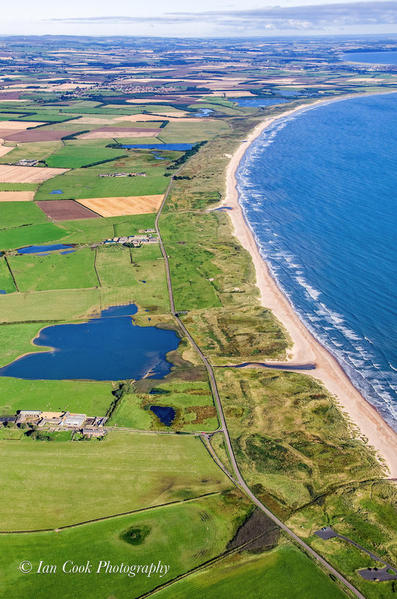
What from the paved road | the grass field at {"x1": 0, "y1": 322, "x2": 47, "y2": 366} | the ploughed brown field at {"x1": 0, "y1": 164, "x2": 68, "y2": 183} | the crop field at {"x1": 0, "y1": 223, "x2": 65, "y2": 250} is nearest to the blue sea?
the paved road

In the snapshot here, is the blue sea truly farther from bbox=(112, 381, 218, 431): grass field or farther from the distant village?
the distant village

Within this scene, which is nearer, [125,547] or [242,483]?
[125,547]

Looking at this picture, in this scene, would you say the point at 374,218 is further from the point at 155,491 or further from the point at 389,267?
the point at 155,491

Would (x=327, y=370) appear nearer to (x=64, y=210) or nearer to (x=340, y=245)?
(x=340, y=245)

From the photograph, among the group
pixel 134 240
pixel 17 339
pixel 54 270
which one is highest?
pixel 134 240

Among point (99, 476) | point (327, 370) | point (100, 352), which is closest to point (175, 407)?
point (99, 476)

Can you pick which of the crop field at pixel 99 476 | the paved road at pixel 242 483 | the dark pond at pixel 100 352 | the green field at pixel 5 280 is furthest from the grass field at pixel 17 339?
the paved road at pixel 242 483

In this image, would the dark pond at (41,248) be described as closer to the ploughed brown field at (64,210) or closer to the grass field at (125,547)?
the ploughed brown field at (64,210)
